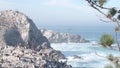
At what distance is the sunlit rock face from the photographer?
2116 inches

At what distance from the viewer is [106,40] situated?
666 centimetres

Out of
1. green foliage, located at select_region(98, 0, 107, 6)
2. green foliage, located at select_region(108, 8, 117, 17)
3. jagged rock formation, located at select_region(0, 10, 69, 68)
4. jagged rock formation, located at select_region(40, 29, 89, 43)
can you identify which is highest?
green foliage, located at select_region(98, 0, 107, 6)

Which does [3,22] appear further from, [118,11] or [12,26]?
[118,11]

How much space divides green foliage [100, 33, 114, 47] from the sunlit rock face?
147 ft

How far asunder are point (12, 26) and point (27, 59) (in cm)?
2598

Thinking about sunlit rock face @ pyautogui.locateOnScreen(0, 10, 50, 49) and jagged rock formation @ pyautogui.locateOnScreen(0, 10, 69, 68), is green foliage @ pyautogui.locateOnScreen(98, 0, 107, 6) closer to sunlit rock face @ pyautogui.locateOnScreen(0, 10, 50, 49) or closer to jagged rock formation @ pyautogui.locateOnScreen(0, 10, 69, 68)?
jagged rock formation @ pyautogui.locateOnScreen(0, 10, 69, 68)

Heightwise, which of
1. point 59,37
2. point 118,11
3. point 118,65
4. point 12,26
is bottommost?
point 59,37

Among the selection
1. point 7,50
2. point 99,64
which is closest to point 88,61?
point 99,64

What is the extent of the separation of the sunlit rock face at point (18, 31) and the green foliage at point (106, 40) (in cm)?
4470

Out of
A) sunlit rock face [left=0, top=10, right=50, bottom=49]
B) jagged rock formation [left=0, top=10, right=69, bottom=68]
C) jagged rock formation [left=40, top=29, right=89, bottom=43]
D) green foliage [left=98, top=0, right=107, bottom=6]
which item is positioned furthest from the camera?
jagged rock formation [left=40, top=29, right=89, bottom=43]

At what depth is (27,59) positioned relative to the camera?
3241 centimetres

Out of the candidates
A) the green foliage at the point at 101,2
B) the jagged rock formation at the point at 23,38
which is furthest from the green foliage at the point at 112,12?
the jagged rock formation at the point at 23,38

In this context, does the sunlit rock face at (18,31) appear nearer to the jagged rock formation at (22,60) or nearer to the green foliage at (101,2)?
the jagged rock formation at (22,60)

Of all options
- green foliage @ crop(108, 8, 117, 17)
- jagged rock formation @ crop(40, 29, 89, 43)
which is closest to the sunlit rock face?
jagged rock formation @ crop(40, 29, 89, 43)
